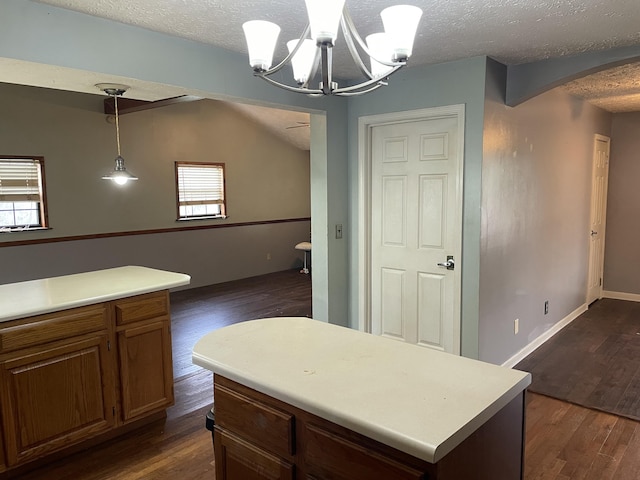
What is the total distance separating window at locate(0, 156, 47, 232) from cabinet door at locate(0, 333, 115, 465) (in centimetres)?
344

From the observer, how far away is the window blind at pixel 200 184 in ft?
22.5

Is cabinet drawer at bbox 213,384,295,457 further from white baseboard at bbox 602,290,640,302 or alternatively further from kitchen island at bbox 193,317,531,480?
white baseboard at bbox 602,290,640,302

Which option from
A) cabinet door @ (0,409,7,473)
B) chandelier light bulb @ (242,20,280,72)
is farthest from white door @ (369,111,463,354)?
cabinet door @ (0,409,7,473)

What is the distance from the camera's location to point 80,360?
2.52m

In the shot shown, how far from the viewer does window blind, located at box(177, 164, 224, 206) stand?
6848mm

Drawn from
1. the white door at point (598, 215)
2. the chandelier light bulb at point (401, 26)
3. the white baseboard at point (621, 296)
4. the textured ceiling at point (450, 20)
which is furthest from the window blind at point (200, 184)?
the chandelier light bulb at point (401, 26)

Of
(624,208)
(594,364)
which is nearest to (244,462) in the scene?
(594,364)

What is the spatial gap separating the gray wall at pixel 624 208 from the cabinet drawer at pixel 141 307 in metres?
5.49

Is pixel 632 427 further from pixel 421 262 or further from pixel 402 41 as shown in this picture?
pixel 402 41

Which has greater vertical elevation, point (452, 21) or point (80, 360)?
point (452, 21)

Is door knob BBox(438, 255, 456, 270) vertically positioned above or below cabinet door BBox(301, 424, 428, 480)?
above

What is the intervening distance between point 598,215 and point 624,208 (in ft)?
1.45

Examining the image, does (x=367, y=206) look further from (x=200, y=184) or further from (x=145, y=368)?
(x=200, y=184)

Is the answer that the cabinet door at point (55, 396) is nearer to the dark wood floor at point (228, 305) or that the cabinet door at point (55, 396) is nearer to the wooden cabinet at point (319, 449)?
the dark wood floor at point (228, 305)
